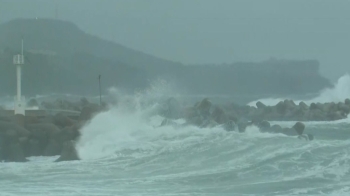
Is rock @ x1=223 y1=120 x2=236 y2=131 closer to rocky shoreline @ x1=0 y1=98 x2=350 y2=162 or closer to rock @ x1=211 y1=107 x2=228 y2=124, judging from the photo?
rocky shoreline @ x1=0 y1=98 x2=350 y2=162

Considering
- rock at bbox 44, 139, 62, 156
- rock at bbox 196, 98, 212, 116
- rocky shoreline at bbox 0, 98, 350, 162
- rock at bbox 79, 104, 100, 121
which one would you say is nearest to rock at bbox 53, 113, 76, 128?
rocky shoreline at bbox 0, 98, 350, 162

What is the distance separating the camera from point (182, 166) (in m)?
11.7

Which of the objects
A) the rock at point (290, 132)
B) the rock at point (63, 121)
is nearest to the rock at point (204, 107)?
the rock at point (63, 121)

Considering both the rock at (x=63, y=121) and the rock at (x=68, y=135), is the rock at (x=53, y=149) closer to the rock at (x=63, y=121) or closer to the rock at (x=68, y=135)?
the rock at (x=68, y=135)

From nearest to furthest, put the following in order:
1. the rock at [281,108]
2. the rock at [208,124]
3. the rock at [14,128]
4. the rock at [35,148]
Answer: the rock at [35,148], the rock at [14,128], the rock at [208,124], the rock at [281,108]

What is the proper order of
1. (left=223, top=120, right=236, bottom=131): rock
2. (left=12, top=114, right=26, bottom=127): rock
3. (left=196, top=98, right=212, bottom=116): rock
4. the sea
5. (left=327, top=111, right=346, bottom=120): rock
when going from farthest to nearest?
(left=327, top=111, right=346, bottom=120): rock → (left=196, top=98, right=212, bottom=116): rock → (left=12, top=114, right=26, bottom=127): rock → (left=223, top=120, right=236, bottom=131): rock → the sea

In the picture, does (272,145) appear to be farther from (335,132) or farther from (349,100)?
(349,100)

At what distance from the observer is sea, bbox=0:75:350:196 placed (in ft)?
31.0

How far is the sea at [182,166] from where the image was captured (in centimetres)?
946

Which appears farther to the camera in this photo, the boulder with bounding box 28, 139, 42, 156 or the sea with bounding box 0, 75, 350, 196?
the boulder with bounding box 28, 139, 42, 156

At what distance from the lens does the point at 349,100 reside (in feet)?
90.7

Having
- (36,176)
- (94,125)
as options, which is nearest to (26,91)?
(94,125)

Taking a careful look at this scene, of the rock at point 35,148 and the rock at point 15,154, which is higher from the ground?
the rock at point 35,148

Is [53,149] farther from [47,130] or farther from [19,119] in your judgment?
[19,119]
